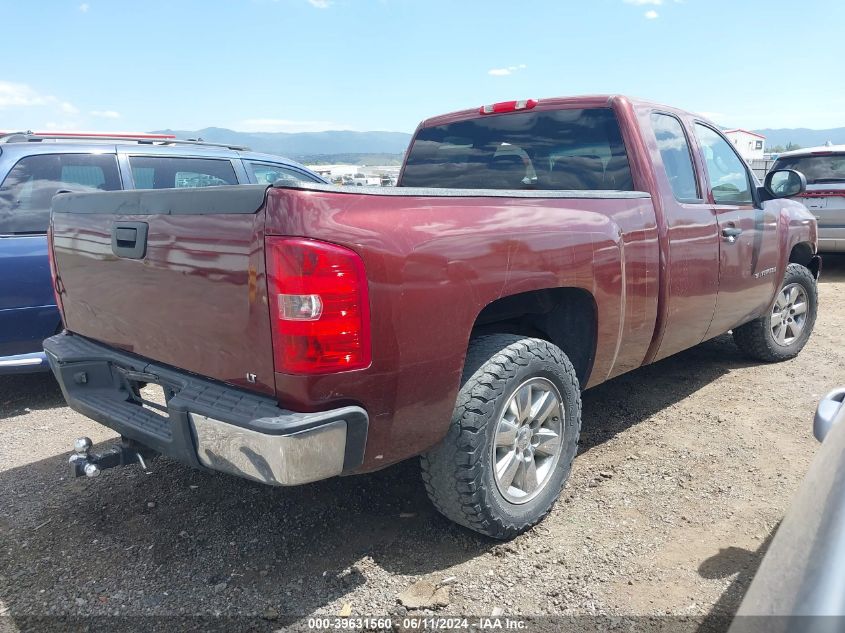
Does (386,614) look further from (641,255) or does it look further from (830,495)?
(641,255)

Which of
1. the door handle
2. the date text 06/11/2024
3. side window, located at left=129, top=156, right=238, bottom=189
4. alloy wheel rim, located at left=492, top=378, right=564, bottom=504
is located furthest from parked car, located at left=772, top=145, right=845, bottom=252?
the date text 06/11/2024

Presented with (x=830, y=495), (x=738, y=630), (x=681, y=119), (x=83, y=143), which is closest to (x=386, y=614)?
(x=738, y=630)

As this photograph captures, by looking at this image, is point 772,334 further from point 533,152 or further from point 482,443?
point 482,443

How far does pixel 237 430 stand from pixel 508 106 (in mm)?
2632

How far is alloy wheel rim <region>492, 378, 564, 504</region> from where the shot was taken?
2.62 meters

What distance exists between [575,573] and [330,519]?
1.12 metres

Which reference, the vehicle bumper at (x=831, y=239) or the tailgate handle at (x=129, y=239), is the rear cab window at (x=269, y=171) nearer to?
the tailgate handle at (x=129, y=239)

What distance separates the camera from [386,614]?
2.29 metres

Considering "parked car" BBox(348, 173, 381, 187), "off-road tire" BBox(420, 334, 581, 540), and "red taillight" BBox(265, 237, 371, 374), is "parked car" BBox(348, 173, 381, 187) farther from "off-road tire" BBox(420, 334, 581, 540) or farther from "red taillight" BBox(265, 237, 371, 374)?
"red taillight" BBox(265, 237, 371, 374)

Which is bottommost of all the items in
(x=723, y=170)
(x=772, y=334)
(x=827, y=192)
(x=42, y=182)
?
(x=772, y=334)

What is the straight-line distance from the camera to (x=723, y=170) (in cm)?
423

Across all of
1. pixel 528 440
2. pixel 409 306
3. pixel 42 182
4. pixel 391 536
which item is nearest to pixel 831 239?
pixel 528 440

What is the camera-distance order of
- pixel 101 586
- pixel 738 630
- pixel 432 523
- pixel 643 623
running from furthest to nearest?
pixel 432 523 < pixel 101 586 < pixel 643 623 < pixel 738 630

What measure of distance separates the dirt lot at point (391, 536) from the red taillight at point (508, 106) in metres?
1.99
